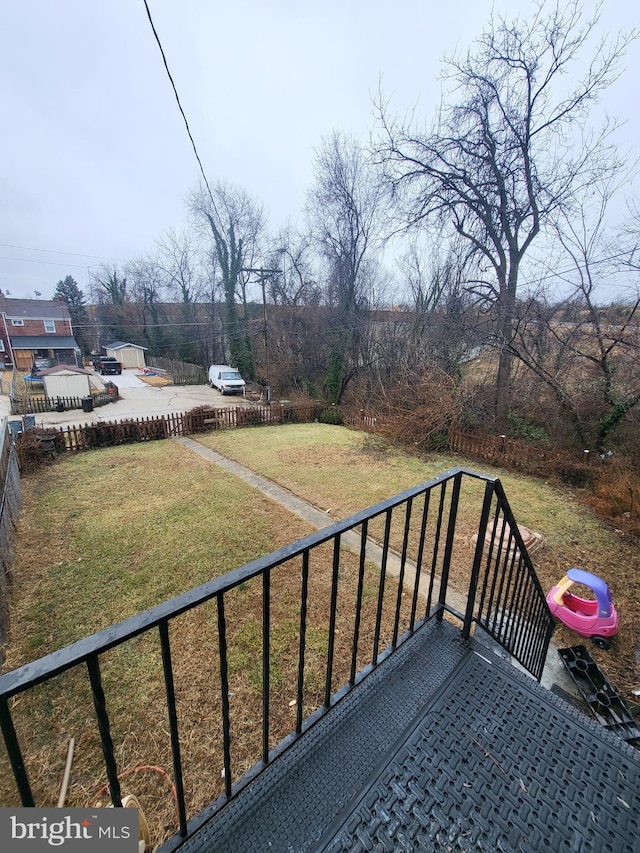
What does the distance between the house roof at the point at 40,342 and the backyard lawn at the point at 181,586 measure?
27.8 meters

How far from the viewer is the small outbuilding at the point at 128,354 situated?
31.2 metres

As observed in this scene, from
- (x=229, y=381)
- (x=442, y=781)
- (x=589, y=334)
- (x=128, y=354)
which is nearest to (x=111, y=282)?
(x=128, y=354)

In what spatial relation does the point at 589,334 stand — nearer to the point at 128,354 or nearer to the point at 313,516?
the point at 313,516

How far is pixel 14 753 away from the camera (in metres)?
0.62

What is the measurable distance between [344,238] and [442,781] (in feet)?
54.0

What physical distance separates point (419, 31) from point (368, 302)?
386 inches

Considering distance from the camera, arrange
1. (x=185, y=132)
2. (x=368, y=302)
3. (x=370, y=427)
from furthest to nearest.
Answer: (x=368, y=302) → (x=370, y=427) → (x=185, y=132)

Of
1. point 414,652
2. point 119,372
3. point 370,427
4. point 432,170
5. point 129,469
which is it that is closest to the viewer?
point 414,652

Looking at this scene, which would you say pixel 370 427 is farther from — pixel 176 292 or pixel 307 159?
pixel 176 292

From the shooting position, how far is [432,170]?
976cm

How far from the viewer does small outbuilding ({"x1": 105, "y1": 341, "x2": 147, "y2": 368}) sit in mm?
31203

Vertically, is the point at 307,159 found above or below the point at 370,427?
above

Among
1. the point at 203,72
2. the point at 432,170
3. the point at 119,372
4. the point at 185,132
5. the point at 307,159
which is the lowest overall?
the point at 119,372

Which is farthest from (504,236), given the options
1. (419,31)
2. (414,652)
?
(414,652)
